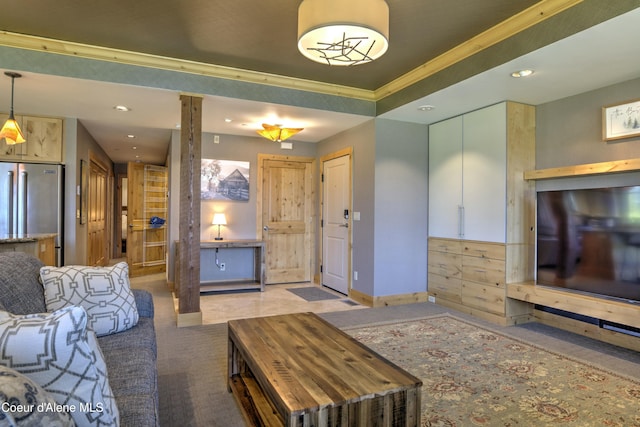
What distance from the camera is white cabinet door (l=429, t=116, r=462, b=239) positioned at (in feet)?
14.5

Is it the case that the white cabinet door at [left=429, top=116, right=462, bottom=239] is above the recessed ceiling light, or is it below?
below

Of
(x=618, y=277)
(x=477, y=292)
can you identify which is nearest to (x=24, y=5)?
(x=477, y=292)

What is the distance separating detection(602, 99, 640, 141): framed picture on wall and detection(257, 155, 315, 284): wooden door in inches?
155

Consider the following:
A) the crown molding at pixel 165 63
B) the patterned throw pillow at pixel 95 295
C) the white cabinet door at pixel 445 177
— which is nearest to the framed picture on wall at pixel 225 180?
the crown molding at pixel 165 63

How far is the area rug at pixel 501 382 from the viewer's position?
207 centimetres

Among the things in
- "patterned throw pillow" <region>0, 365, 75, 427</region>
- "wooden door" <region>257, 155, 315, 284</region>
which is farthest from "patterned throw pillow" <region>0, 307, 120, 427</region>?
"wooden door" <region>257, 155, 315, 284</region>

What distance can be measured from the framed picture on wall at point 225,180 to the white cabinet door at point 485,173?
321 cm

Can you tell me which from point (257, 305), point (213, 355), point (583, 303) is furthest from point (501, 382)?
point (257, 305)

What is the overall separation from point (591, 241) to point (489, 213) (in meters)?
0.96

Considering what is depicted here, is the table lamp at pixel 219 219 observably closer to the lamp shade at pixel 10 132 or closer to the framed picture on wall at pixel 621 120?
the lamp shade at pixel 10 132

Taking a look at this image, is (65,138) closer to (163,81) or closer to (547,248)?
(163,81)

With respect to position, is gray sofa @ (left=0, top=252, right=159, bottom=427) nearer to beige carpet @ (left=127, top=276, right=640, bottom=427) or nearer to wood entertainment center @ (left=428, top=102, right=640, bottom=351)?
beige carpet @ (left=127, top=276, right=640, bottom=427)

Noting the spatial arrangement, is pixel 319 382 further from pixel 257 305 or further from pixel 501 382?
pixel 257 305

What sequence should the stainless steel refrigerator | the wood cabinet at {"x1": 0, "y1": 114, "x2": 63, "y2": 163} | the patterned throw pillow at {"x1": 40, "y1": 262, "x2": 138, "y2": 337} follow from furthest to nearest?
1. the wood cabinet at {"x1": 0, "y1": 114, "x2": 63, "y2": 163}
2. the stainless steel refrigerator
3. the patterned throw pillow at {"x1": 40, "y1": 262, "x2": 138, "y2": 337}
